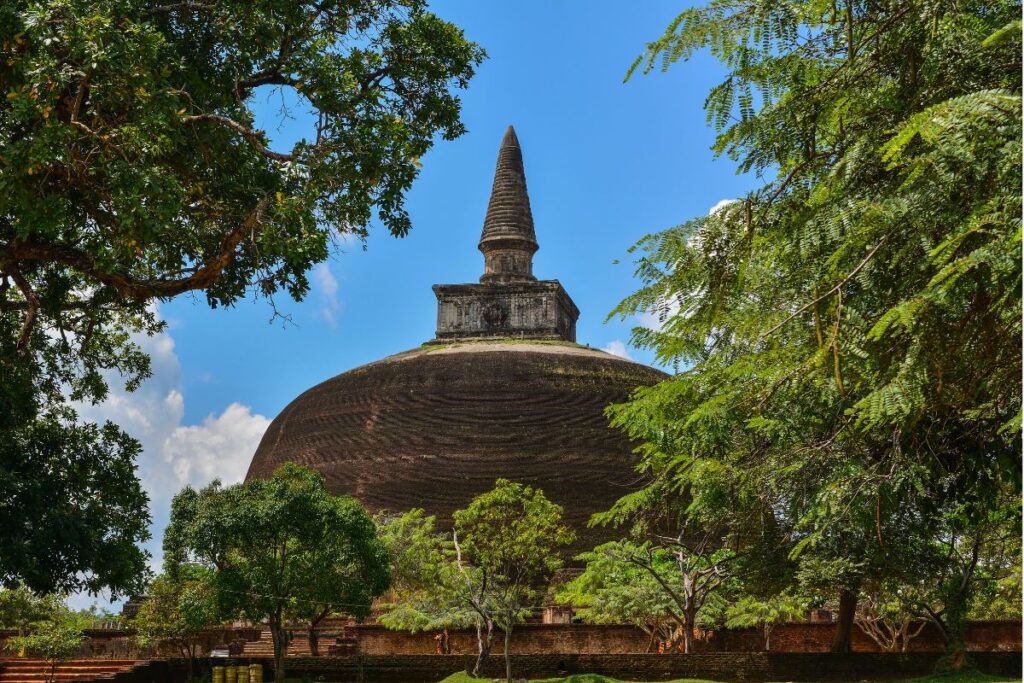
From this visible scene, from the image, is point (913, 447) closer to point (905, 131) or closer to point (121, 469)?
point (905, 131)

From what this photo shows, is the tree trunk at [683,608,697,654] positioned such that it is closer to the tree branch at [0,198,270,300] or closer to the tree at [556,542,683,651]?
the tree at [556,542,683,651]

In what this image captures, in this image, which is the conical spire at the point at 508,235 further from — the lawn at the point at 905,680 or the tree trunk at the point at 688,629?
the lawn at the point at 905,680

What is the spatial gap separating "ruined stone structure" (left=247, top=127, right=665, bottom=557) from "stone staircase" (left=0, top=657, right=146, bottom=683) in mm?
15979

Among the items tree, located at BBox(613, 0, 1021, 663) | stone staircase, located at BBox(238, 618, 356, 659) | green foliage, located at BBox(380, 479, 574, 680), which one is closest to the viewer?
tree, located at BBox(613, 0, 1021, 663)

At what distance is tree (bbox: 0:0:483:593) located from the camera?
390 inches

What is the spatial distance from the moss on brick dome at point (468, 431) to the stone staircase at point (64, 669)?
52.5ft

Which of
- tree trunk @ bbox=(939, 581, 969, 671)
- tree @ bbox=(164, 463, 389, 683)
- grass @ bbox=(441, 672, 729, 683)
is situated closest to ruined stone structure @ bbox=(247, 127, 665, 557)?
tree @ bbox=(164, 463, 389, 683)

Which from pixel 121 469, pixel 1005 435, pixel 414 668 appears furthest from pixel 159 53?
pixel 414 668

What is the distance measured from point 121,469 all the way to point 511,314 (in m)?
35.9

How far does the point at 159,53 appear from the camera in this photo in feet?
36.0

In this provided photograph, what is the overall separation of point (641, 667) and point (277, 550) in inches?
302

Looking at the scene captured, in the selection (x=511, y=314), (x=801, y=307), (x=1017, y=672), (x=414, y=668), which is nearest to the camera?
(x=801, y=307)

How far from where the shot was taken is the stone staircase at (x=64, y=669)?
2169 cm

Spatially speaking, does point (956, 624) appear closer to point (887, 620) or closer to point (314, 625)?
point (887, 620)
